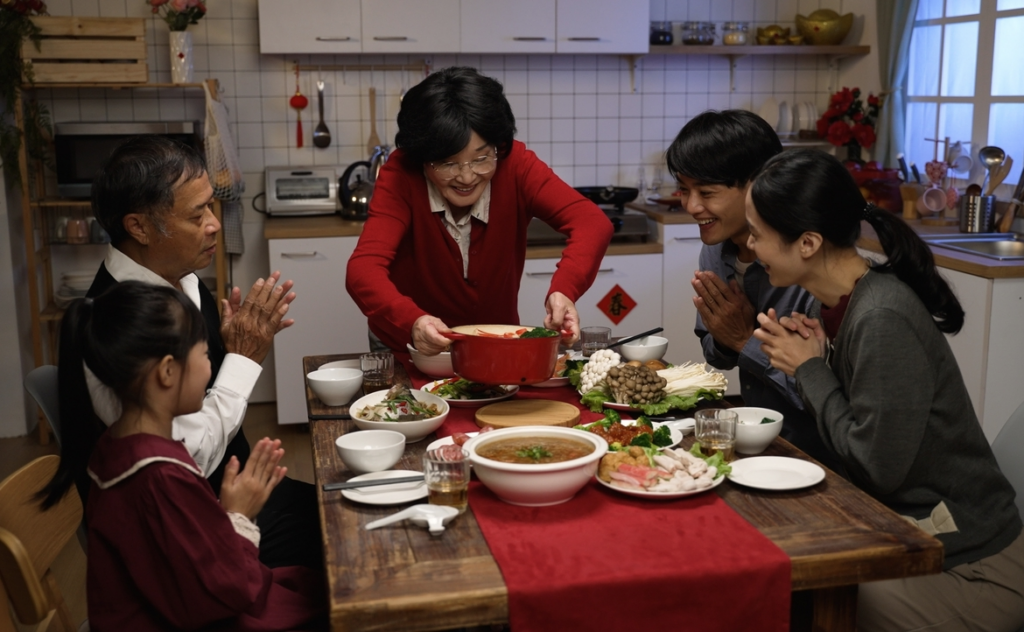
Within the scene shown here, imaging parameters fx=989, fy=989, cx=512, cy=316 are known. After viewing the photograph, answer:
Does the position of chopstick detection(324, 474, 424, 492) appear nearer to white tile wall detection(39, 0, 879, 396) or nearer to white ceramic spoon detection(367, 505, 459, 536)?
white ceramic spoon detection(367, 505, 459, 536)

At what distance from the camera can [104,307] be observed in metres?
1.51

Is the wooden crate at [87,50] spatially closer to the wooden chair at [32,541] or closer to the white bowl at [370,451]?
the wooden chair at [32,541]

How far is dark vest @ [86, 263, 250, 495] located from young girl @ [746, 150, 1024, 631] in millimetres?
1122

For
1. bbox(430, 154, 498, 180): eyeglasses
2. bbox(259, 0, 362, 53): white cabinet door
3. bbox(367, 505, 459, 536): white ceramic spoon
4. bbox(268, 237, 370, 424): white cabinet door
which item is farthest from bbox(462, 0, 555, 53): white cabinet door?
bbox(367, 505, 459, 536): white ceramic spoon

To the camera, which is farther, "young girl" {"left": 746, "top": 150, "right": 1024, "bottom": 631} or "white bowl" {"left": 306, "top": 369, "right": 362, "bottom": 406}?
"white bowl" {"left": 306, "top": 369, "right": 362, "bottom": 406}

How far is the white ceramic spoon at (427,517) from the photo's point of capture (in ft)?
4.81

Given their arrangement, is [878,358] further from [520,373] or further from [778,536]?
[520,373]

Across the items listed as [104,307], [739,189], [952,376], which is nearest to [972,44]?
[739,189]

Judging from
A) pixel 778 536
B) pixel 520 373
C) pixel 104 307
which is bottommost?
pixel 778 536

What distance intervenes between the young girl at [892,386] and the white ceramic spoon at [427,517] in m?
0.70

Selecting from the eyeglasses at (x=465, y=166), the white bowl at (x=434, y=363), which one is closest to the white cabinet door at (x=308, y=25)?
the eyeglasses at (x=465, y=166)

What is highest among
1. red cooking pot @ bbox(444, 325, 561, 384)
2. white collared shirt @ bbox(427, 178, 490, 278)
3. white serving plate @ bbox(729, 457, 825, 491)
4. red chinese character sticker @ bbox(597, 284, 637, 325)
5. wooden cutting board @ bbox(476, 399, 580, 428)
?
white collared shirt @ bbox(427, 178, 490, 278)

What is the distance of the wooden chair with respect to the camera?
144 cm

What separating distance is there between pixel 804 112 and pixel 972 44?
0.94m
